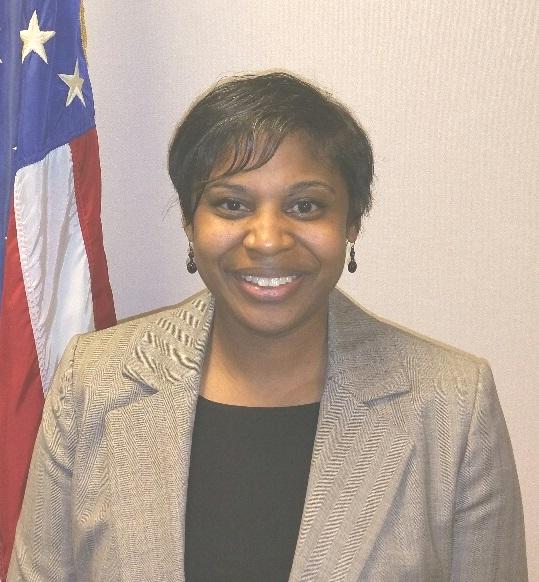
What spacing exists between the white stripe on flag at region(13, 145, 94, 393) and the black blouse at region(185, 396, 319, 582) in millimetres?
478

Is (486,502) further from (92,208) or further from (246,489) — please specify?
(92,208)

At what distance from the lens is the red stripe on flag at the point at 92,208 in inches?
62.8

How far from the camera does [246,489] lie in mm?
1217

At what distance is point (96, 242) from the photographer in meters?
1.64

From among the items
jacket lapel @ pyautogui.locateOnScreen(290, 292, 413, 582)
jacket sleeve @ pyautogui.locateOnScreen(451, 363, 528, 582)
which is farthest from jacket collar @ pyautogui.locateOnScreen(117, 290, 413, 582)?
jacket sleeve @ pyautogui.locateOnScreen(451, 363, 528, 582)

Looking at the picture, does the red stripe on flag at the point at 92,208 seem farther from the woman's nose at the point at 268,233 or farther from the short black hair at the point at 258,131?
the woman's nose at the point at 268,233

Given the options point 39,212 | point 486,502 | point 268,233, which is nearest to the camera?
point 268,233

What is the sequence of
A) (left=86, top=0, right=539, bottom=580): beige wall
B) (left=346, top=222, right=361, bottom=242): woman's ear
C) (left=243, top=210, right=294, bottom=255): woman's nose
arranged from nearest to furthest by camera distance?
(left=243, top=210, right=294, bottom=255): woman's nose → (left=346, top=222, right=361, bottom=242): woman's ear → (left=86, top=0, right=539, bottom=580): beige wall

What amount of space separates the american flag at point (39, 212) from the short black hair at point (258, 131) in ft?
1.44

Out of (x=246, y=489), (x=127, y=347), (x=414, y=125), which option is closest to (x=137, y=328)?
(x=127, y=347)

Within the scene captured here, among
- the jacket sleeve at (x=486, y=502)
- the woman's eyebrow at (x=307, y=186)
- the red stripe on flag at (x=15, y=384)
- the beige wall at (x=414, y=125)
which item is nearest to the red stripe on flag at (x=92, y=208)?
the red stripe on flag at (x=15, y=384)

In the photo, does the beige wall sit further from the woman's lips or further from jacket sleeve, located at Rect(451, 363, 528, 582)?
the woman's lips

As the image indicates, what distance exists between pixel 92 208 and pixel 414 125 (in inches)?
29.3

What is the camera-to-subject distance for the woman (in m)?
1.14
